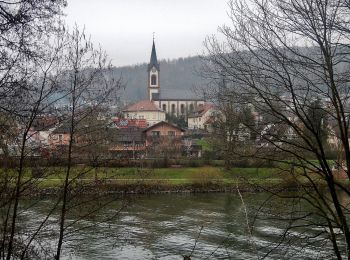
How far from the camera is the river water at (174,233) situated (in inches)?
550

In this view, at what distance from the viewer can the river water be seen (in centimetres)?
1398

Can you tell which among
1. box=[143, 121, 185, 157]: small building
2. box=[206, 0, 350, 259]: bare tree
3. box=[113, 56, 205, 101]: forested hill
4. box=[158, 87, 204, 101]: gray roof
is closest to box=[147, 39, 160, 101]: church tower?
box=[158, 87, 204, 101]: gray roof

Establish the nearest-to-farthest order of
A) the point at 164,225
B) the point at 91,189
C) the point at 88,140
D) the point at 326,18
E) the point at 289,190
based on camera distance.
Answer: the point at 326,18
the point at 289,190
the point at 91,189
the point at 88,140
the point at 164,225

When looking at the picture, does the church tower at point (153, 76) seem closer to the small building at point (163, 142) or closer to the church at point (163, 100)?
the church at point (163, 100)

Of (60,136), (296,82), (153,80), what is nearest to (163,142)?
(60,136)

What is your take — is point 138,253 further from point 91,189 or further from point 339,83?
point 339,83

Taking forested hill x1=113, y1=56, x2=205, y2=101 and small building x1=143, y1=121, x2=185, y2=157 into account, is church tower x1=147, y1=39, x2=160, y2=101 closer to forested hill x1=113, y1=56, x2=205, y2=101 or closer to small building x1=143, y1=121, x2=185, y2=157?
forested hill x1=113, y1=56, x2=205, y2=101

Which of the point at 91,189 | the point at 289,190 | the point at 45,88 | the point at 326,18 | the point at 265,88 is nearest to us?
the point at 326,18

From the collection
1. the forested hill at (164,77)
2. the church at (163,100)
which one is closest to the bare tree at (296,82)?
the church at (163,100)

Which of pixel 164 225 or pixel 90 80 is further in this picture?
pixel 164 225

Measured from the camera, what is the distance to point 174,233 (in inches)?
693

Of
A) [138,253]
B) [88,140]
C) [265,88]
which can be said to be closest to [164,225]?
[138,253]

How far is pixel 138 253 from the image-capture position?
14.5 m

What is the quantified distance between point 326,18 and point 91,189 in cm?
550
